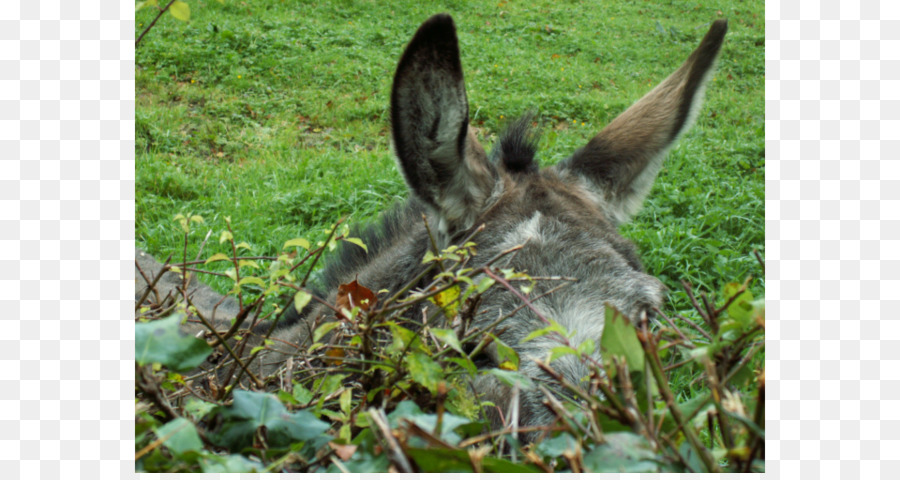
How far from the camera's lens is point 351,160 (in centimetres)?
845

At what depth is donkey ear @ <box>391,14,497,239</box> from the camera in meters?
2.41

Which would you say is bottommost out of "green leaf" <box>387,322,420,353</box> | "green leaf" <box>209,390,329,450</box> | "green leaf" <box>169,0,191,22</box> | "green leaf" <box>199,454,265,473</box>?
"green leaf" <box>209,390,329,450</box>

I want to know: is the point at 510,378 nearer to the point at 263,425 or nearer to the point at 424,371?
the point at 424,371

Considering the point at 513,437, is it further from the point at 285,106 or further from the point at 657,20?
the point at 657,20

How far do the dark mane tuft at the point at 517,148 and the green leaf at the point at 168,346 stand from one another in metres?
2.16

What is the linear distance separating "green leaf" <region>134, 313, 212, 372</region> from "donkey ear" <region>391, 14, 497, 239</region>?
4.62ft

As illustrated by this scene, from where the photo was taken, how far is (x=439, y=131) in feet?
8.60

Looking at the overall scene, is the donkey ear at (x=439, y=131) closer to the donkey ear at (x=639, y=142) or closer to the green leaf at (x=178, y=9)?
the donkey ear at (x=639, y=142)

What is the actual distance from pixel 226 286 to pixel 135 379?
167 inches

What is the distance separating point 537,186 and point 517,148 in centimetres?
37

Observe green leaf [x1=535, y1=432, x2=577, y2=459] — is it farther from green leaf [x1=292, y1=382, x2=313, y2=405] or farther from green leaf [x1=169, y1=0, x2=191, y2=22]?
green leaf [x1=169, y1=0, x2=191, y2=22]

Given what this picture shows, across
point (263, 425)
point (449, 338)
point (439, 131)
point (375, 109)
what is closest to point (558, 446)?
point (449, 338)

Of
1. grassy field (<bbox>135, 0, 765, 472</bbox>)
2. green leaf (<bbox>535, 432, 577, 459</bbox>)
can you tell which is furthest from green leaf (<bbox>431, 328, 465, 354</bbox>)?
grassy field (<bbox>135, 0, 765, 472</bbox>)

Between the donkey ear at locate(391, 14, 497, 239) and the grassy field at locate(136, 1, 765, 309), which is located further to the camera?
the grassy field at locate(136, 1, 765, 309)
